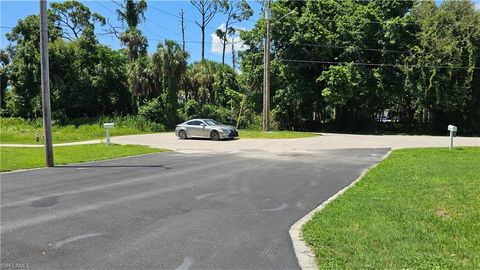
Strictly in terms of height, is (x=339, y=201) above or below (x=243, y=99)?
below

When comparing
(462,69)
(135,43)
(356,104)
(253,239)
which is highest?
(135,43)

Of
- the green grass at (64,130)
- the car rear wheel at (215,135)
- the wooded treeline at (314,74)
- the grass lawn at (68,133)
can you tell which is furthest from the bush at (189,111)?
the car rear wheel at (215,135)

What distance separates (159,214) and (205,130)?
2000 cm

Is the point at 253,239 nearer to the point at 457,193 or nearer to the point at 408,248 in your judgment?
the point at 408,248

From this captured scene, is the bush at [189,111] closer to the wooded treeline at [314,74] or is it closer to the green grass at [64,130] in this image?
the wooded treeline at [314,74]

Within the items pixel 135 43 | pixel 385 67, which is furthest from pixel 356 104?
pixel 135 43

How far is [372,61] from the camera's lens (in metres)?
37.1

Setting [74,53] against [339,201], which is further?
[74,53]

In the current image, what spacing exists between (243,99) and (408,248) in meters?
33.7

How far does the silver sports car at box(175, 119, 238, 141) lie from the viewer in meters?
26.8

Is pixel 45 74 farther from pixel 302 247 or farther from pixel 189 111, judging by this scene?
pixel 189 111

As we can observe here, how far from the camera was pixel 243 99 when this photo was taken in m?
38.7

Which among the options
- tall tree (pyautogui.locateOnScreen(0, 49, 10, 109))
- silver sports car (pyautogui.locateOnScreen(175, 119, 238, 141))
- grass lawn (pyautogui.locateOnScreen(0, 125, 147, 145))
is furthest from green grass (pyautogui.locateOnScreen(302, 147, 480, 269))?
tall tree (pyautogui.locateOnScreen(0, 49, 10, 109))

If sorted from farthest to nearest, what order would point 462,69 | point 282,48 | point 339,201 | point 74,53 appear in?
point 74,53 < point 282,48 < point 462,69 < point 339,201
